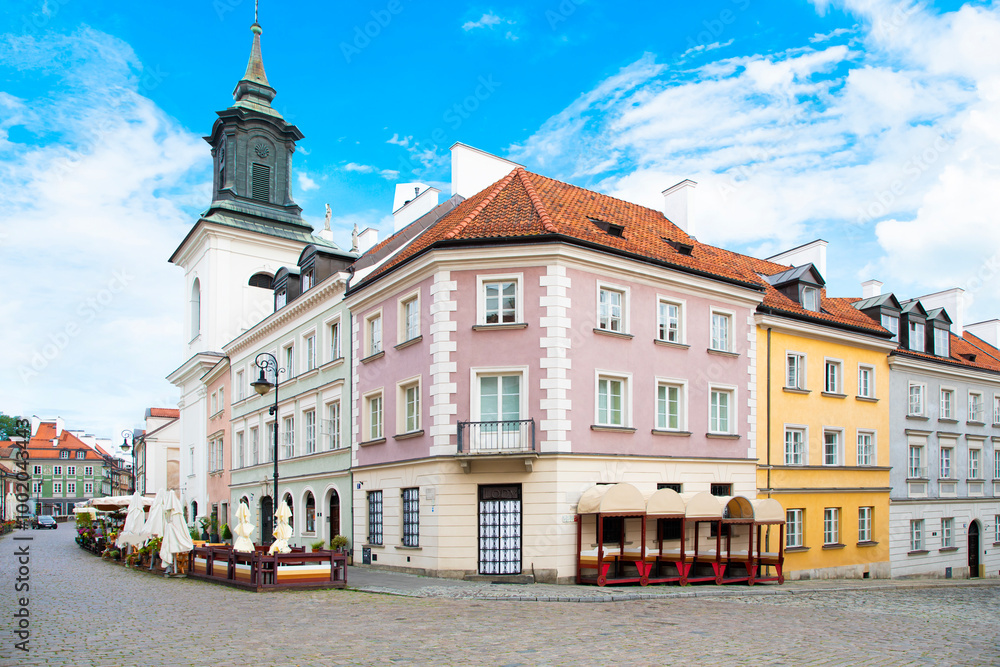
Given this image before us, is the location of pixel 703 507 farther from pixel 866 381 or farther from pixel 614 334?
pixel 866 381

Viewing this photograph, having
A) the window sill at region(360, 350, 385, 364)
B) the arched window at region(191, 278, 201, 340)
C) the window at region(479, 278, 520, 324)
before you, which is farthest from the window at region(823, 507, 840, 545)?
the arched window at region(191, 278, 201, 340)

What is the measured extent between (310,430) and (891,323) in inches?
931

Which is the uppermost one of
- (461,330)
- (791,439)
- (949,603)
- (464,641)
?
(461,330)

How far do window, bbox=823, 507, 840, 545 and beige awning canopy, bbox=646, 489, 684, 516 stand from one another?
999cm

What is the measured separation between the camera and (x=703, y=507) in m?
21.8

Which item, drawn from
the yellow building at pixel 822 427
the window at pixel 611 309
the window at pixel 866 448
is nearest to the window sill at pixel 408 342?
the window at pixel 611 309

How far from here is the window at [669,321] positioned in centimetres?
2458

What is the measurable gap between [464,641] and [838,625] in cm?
704

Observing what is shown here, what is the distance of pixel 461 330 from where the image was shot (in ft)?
73.3

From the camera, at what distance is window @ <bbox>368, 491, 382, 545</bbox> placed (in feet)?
82.2

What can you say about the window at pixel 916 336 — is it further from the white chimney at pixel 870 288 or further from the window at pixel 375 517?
the window at pixel 375 517

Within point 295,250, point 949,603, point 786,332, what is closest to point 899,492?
point 786,332

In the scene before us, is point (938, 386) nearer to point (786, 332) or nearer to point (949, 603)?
point (786, 332)

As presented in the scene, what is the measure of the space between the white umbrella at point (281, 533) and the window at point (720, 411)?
12763mm
